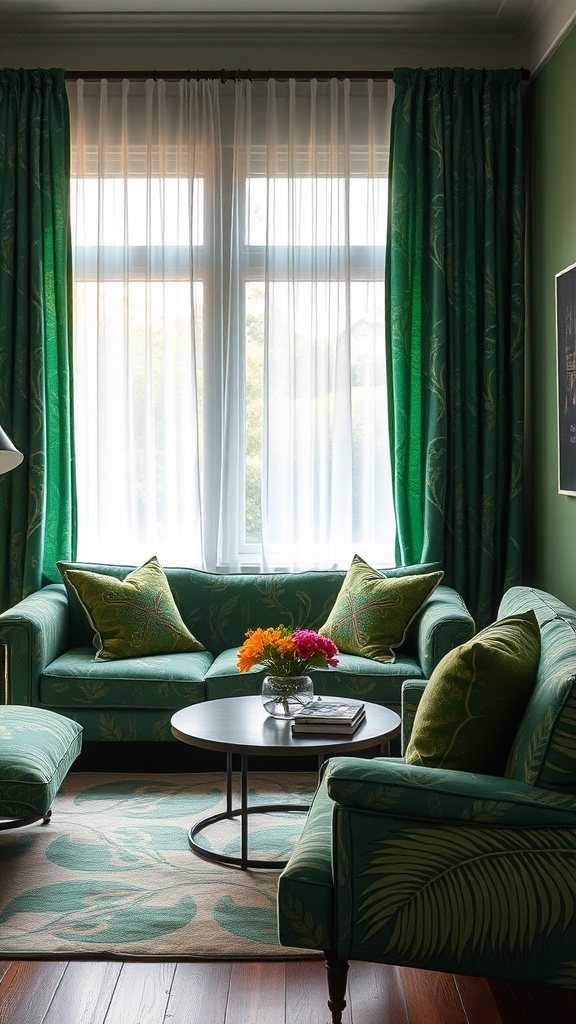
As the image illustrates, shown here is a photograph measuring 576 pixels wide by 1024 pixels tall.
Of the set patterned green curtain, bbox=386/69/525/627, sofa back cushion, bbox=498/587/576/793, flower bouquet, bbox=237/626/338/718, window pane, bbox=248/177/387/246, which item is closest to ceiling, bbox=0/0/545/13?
patterned green curtain, bbox=386/69/525/627

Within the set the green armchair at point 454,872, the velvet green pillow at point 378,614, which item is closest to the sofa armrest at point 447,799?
the green armchair at point 454,872

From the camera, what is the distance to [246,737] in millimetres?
2943

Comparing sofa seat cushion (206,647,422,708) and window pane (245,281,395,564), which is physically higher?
window pane (245,281,395,564)

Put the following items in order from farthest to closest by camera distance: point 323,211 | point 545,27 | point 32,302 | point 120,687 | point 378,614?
point 323,211, point 32,302, point 545,27, point 378,614, point 120,687

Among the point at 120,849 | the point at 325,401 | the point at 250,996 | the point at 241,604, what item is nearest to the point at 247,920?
the point at 250,996

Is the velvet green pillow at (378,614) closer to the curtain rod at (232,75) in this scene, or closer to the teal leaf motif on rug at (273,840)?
the teal leaf motif on rug at (273,840)

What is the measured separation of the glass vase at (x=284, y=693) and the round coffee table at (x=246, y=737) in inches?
1.6

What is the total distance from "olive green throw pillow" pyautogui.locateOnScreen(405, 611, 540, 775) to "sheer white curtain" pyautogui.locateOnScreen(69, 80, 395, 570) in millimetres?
2431

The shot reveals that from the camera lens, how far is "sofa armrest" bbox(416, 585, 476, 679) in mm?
3736

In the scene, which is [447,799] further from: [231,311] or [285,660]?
[231,311]

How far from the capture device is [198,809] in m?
3.57

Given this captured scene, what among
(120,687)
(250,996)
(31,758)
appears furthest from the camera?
(120,687)

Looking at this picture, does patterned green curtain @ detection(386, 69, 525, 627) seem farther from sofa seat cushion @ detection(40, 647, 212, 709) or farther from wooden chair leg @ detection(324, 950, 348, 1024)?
wooden chair leg @ detection(324, 950, 348, 1024)

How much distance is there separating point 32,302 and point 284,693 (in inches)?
92.1
